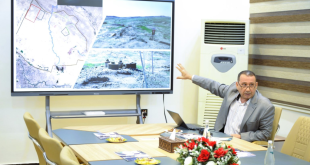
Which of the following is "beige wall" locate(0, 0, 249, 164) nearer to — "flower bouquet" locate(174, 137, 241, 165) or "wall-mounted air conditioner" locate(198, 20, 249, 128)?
"wall-mounted air conditioner" locate(198, 20, 249, 128)

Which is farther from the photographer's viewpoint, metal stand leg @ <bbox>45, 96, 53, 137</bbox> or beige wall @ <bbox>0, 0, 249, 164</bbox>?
beige wall @ <bbox>0, 0, 249, 164</bbox>

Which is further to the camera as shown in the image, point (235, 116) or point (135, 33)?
point (135, 33)

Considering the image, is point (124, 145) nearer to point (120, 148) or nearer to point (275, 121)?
point (120, 148)

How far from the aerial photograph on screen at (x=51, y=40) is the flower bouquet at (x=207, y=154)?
267cm

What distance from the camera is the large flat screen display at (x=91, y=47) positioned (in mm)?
4273

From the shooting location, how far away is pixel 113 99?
4996 millimetres

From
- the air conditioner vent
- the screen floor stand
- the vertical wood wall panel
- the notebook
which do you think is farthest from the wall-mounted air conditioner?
the notebook

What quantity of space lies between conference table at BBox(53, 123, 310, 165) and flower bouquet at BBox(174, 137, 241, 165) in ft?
0.97

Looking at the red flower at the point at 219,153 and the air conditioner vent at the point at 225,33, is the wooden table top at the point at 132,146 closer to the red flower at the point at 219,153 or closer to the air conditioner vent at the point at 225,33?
the red flower at the point at 219,153

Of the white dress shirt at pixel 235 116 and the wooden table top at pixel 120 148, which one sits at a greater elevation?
the white dress shirt at pixel 235 116

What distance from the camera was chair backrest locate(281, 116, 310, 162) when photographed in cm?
309

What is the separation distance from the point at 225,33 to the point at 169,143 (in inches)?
105

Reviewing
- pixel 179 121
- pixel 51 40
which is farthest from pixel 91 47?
pixel 179 121

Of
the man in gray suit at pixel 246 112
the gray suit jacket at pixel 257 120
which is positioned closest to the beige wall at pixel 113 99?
the man in gray suit at pixel 246 112
